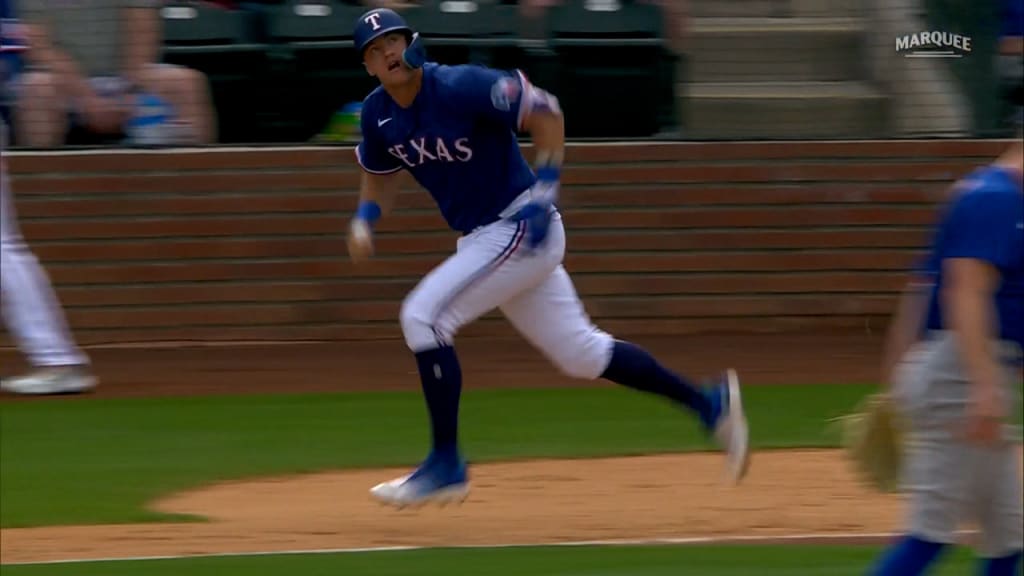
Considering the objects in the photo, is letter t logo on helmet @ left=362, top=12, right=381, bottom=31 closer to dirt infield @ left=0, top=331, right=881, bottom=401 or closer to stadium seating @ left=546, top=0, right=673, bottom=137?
dirt infield @ left=0, top=331, right=881, bottom=401

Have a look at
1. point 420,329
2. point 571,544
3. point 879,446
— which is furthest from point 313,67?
point 879,446

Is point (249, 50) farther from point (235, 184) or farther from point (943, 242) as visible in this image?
point (943, 242)

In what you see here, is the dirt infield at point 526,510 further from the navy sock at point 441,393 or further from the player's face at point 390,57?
the player's face at point 390,57

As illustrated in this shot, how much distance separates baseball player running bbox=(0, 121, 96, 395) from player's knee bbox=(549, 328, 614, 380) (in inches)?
133

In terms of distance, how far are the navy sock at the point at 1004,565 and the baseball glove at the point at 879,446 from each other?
0.42m

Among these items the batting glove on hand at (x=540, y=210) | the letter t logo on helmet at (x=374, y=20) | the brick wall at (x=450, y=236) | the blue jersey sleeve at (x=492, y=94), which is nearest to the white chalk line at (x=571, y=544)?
the batting glove on hand at (x=540, y=210)

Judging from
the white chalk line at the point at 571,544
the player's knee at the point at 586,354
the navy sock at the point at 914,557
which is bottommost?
the white chalk line at the point at 571,544

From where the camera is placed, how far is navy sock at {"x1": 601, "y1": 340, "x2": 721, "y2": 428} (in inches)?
270

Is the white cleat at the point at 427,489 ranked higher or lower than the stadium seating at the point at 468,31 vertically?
lower

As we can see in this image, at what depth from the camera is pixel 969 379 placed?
4418mm

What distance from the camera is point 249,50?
11531mm

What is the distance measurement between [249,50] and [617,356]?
5.36 metres

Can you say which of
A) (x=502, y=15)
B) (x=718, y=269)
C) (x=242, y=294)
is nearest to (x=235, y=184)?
(x=242, y=294)

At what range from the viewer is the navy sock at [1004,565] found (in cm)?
470
